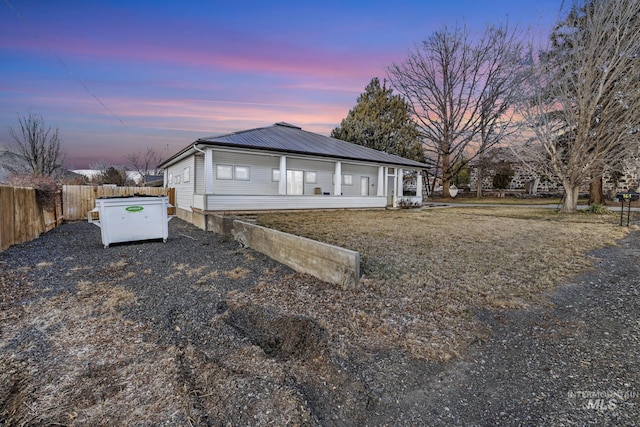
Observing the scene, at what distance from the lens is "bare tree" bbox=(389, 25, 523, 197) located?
25.1 meters

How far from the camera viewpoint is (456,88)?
26.7m

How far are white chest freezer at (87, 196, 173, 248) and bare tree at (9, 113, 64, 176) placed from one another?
15.9 meters

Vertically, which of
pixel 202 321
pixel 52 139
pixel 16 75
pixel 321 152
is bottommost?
pixel 202 321

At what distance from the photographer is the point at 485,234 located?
25.6 feet

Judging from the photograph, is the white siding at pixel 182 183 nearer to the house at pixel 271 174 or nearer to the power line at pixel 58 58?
the house at pixel 271 174

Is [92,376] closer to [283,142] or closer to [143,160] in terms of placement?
[283,142]

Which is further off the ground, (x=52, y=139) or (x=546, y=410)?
(x=52, y=139)

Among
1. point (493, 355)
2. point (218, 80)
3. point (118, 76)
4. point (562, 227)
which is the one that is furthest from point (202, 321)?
point (118, 76)

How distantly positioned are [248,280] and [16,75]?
16488 millimetres

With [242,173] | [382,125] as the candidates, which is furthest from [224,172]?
[382,125]

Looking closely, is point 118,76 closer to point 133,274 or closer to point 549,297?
point 133,274

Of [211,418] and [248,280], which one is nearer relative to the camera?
[211,418]

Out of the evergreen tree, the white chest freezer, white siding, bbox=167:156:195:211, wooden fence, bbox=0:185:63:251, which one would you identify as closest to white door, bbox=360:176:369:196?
the evergreen tree

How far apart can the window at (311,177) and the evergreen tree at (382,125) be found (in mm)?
11031
